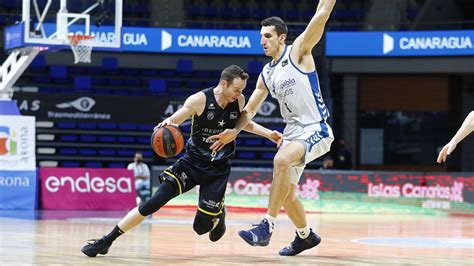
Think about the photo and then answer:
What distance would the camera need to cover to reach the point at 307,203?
824 inches

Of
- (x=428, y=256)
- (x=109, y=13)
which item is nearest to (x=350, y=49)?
(x=109, y=13)

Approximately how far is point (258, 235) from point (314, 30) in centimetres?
193

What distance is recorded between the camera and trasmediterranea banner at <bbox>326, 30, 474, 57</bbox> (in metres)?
25.2

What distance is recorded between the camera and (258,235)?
8156 mm

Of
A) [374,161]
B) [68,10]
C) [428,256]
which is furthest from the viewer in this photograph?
[374,161]

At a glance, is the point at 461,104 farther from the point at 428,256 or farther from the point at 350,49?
the point at 428,256

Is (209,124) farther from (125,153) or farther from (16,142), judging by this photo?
(125,153)

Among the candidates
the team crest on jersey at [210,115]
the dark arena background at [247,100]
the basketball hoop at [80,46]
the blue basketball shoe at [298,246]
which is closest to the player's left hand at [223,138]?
the team crest on jersey at [210,115]

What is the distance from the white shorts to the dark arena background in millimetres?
2557

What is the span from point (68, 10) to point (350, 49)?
9.99 metres

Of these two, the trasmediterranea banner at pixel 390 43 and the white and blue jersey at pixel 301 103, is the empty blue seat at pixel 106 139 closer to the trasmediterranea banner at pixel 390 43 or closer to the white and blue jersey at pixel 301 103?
the trasmediterranea banner at pixel 390 43

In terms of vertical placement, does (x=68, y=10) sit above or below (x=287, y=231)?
above

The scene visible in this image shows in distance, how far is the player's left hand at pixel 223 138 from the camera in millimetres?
8648

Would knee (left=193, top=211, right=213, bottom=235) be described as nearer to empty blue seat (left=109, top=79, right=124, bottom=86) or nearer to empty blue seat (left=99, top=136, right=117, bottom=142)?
empty blue seat (left=99, top=136, right=117, bottom=142)
